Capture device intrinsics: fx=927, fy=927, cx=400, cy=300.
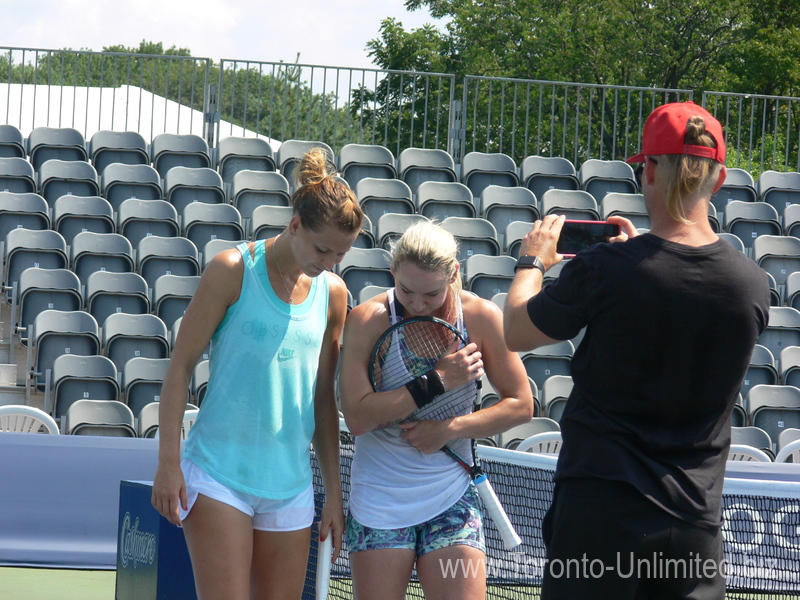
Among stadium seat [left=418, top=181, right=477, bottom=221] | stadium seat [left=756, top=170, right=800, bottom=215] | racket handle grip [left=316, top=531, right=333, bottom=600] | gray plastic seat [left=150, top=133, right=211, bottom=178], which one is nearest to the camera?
racket handle grip [left=316, top=531, right=333, bottom=600]

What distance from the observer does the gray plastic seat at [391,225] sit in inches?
354

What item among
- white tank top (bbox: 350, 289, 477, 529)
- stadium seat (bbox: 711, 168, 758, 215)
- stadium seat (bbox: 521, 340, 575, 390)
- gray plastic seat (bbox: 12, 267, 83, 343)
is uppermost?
stadium seat (bbox: 711, 168, 758, 215)

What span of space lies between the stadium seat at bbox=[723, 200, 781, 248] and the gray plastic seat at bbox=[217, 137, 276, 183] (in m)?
4.98

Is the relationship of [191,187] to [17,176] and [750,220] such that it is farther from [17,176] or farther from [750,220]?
[750,220]

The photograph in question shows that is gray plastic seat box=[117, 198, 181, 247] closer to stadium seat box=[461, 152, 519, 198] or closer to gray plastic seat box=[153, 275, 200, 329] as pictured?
gray plastic seat box=[153, 275, 200, 329]

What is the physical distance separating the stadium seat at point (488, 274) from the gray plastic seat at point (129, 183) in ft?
10.9

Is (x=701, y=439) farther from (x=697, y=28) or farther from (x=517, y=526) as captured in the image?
(x=697, y=28)

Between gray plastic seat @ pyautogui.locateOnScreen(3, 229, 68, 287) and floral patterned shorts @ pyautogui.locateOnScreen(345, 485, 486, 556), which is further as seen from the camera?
gray plastic seat @ pyautogui.locateOnScreen(3, 229, 68, 287)

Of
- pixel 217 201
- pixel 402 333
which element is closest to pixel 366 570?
pixel 402 333

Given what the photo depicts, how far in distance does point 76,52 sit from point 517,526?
8.84 metres

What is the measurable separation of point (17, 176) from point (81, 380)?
3.28 m

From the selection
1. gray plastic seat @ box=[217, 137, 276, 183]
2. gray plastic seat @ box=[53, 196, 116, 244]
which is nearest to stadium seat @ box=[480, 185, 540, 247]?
gray plastic seat @ box=[217, 137, 276, 183]

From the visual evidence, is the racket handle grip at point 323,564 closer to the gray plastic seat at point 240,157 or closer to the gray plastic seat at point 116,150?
the gray plastic seat at point 240,157

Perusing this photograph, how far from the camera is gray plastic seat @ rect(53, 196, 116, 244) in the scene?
8.79m
